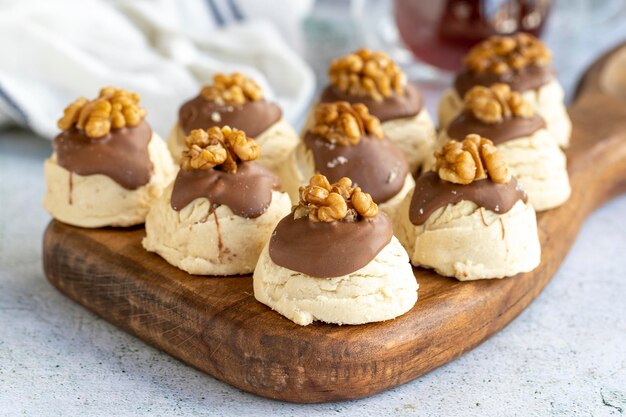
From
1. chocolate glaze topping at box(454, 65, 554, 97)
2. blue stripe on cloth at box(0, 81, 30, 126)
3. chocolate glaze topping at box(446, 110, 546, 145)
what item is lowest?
blue stripe on cloth at box(0, 81, 30, 126)

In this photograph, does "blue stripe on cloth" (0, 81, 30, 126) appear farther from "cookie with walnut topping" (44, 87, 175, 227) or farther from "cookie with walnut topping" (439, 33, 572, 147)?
"cookie with walnut topping" (439, 33, 572, 147)

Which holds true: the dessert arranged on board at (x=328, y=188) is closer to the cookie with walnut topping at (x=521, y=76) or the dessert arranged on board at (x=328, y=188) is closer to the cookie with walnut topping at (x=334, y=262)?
the cookie with walnut topping at (x=334, y=262)

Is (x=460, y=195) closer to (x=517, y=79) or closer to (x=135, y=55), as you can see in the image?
(x=517, y=79)

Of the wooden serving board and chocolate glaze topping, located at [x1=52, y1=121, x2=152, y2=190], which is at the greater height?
chocolate glaze topping, located at [x1=52, y1=121, x2=152, y2=190]

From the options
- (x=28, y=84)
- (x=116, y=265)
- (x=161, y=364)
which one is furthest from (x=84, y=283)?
(x=28, y=84)

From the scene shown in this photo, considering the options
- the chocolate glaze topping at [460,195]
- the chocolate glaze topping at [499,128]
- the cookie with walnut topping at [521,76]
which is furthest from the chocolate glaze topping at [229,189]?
the cookie with walnut topping at [521,76]

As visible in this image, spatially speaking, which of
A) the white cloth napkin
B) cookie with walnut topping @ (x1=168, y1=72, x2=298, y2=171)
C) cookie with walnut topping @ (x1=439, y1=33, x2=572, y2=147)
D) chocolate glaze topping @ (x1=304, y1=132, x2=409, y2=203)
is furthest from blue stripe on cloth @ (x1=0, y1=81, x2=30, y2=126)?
cookie with walnut topping @ (x1=439, y1=33, x2=572, y2=147)

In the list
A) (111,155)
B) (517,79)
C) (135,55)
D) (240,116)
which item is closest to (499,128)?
(517,79)
